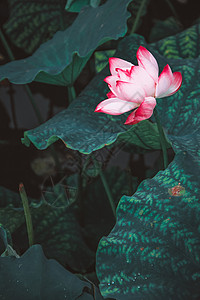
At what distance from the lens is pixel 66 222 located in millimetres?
988

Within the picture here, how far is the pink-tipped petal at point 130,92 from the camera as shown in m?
0.59

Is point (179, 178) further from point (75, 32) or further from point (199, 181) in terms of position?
point (75, 32)

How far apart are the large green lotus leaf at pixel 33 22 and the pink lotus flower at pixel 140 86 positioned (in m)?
0.74

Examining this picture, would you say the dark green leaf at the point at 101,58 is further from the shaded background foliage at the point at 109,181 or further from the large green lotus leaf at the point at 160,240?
the large green lotus leaf at the point at 160,240

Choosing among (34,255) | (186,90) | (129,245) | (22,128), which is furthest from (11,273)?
(22,128)

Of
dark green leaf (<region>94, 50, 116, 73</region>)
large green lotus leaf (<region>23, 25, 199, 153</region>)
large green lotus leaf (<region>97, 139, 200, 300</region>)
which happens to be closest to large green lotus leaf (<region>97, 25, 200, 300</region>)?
Answer: large green lotus leaf (<region>97, 139, 200, 300</region>)

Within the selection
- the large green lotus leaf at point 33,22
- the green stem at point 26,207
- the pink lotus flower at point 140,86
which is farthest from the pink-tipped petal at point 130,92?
the large green lotus leaf at point 33,22

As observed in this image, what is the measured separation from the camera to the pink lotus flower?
0.60 metres

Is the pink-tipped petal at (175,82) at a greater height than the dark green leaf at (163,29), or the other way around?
the pink-tipped petal at (175,82)

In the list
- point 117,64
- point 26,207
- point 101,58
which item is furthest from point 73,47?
point 26,207

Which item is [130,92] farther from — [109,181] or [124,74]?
[109,181]

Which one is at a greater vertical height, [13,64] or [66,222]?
[13,64]

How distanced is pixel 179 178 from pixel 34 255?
270 millimetres

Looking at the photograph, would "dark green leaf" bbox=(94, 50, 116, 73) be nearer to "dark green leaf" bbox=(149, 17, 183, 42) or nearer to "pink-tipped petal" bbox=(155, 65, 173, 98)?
"dark green leaf" bbox=(149, 17, 183, 42)
